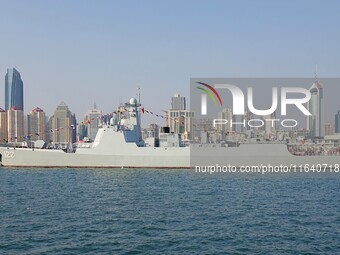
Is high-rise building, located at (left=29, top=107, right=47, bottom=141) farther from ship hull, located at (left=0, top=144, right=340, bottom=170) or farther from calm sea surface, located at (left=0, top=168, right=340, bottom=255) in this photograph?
calm sea surface, located at (left=0, top=168, right=340, bottom=255)

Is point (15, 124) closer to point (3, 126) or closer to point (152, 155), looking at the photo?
point (3, 126)

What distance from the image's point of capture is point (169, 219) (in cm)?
1894

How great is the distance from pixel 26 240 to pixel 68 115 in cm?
16403

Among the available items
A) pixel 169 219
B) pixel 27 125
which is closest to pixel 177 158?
pixel 169 219

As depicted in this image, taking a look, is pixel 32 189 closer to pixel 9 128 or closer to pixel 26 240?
pixel 26 240

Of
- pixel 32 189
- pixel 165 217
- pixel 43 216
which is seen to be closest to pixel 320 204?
pixel 165 217

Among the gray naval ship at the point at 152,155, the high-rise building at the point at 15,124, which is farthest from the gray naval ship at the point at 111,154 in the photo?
the high-rise building at the point at 15,124

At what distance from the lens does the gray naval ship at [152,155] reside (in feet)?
165

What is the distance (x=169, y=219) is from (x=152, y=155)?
31.3 metres

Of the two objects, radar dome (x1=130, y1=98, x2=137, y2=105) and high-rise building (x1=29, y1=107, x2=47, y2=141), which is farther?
high-rise building (x1=29, y1=107, x2=47, y2=141)

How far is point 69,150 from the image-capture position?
2185 inches

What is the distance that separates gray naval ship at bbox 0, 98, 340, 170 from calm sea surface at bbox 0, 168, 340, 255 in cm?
1830

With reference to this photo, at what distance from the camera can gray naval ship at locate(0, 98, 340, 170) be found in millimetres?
50312

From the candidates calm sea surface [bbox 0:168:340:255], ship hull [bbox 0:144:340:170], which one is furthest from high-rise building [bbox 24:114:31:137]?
calm sea surface [bbox 0:168:340:255]
